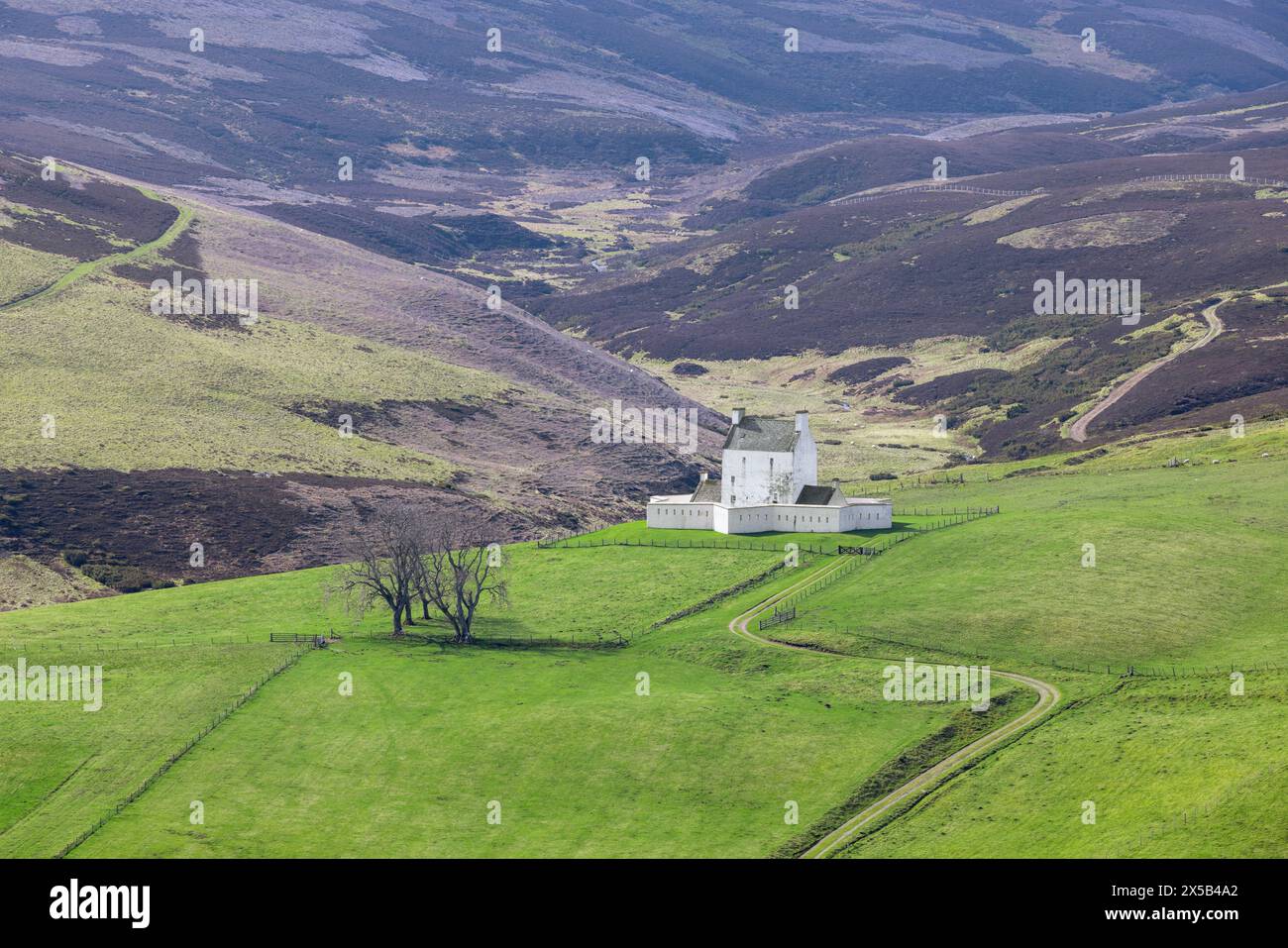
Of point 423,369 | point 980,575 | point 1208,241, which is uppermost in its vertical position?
point 1208,241

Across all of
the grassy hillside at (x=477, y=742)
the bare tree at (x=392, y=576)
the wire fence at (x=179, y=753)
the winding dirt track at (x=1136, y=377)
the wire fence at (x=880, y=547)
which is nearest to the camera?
the wire fence at (x=179, y=753)

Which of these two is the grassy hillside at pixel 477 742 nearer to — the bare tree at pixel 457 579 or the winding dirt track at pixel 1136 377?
the bare tree at pixel 457 579

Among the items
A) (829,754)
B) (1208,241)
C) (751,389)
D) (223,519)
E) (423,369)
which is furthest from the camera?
(1208,241)

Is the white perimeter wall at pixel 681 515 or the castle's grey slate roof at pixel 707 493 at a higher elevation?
the castle's grey slate roof at pixel 707 493

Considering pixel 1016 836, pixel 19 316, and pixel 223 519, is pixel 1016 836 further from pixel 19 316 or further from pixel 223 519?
pixel 19 316

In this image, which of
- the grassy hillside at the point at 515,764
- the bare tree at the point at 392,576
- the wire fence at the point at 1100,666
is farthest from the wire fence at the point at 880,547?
the bare tree at the point at 392,576

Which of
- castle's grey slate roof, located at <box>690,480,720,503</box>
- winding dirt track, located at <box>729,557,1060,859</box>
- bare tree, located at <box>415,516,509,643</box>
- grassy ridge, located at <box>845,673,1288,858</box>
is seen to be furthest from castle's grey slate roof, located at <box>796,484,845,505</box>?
grassy ridge, located at <box>845,673,1288,858</box>

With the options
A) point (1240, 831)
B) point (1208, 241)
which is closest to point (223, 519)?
point (1240, 831)
